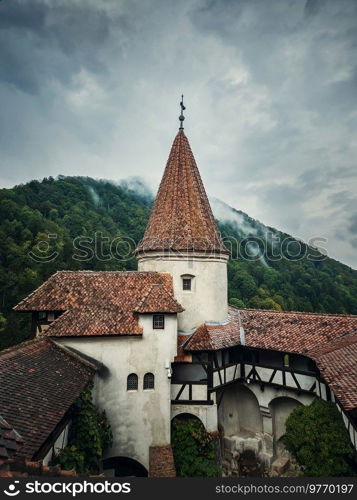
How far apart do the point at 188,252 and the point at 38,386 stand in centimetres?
1022

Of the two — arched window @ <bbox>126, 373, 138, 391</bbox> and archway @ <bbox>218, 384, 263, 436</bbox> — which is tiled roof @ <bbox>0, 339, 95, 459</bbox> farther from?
archway @ <bbox>218, 384, 263, 436</bbox>

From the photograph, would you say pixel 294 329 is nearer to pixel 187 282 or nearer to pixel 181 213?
pixel 187 282

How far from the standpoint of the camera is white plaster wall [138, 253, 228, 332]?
706 inches

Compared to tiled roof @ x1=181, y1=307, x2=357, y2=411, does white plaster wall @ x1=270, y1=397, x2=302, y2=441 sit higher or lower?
lower

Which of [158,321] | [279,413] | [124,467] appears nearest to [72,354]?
[158,321]

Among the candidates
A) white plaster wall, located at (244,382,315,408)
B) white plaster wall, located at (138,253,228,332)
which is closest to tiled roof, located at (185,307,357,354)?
white plaster wall, located at (138,253,228,332)

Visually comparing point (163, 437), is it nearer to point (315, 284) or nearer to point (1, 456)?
point (1, 456)

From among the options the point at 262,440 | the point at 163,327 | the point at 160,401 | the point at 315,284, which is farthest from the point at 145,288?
the point at 315,284

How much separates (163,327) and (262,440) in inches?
380

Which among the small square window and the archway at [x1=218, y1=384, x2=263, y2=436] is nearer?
the small square window

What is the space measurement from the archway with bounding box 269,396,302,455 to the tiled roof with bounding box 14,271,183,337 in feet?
28.4

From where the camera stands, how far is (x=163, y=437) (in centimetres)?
1518

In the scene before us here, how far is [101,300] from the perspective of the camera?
1623 cm

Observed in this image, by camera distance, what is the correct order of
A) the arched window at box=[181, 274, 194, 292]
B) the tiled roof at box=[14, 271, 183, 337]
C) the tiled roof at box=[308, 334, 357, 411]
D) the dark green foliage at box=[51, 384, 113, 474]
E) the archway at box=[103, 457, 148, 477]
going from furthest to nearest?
the arched window at box=[181, 274, 194, 292] < the archway at box=[103, 457, 148, 477] < the tiled roof at box=[14, 271, 183, 337] < the dark green foliage at box=[51, 384, 113, 474] < the tiled roof at box=[308, 334, 357, 411]
